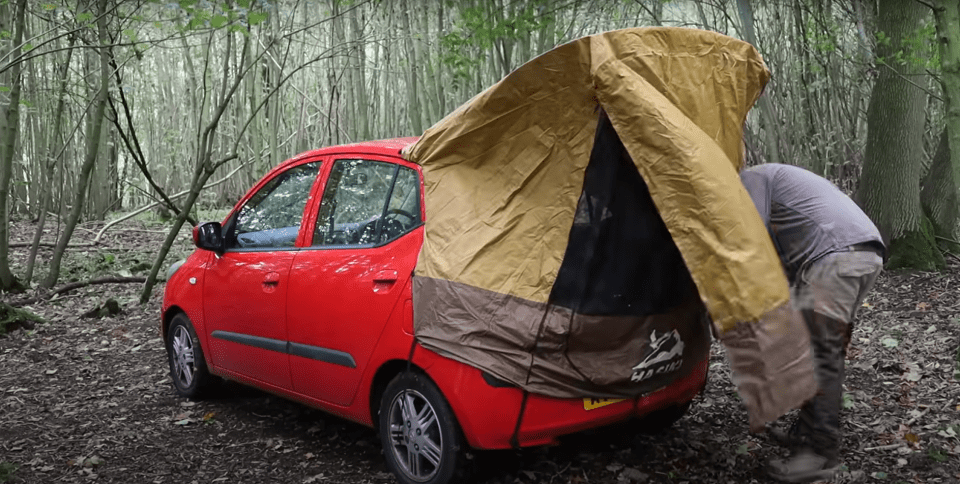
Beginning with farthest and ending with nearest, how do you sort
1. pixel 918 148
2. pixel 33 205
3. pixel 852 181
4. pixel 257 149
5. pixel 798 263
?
1. pixel 33 205
2. pixel 257 149
3. pixel 852 181
4. pixel 918 148
5. pixel 798 263

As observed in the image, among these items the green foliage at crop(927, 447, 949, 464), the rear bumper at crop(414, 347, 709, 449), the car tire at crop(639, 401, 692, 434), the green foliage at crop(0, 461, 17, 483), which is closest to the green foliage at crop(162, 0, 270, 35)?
the green foliage at crop(0, 461, 17, 483)

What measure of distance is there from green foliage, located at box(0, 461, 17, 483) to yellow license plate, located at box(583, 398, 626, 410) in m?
3.21

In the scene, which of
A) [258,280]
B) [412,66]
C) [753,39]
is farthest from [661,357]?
→ [412,66]

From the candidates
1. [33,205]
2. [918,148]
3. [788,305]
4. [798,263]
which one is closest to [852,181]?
[918,148]

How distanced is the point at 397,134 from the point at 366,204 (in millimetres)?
13713

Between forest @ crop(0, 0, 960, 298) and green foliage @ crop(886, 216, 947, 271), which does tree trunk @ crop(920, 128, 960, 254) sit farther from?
green foliage @ crop(886, 216, 947, 271)

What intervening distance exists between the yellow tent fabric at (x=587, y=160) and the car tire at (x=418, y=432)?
1.80 feet

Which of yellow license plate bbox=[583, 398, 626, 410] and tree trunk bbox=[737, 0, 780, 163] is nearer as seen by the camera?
yellow license plate bbox=[583, 398, 626, 410]

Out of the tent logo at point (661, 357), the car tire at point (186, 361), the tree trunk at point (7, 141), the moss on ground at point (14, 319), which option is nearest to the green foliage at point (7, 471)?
the car tire at point (186, 361)

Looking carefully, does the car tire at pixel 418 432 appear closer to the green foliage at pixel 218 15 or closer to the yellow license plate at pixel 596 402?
the yellow license plate at pixel 596 402

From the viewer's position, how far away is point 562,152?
336 cm

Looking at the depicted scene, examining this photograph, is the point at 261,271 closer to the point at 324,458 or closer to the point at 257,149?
the point at 324,458

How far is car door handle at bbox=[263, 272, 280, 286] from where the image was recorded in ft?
14.8

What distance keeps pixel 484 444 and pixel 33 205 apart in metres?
19.4
